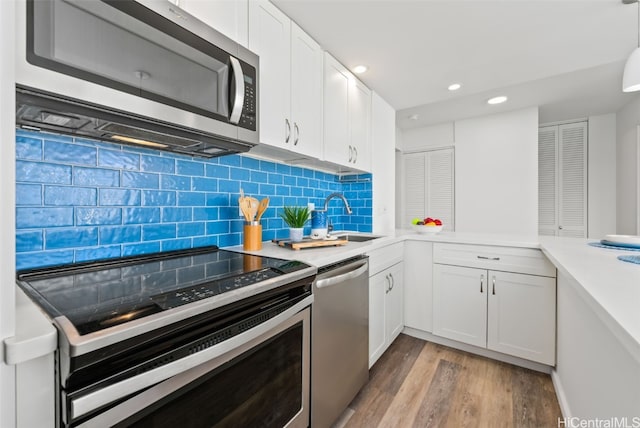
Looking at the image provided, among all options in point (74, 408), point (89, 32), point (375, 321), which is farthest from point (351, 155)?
point (74, 408)

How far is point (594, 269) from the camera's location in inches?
46.6

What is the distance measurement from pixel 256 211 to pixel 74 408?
1157 millimetres

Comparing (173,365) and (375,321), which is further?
(375,321)

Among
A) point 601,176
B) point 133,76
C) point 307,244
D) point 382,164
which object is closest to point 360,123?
point 382,164

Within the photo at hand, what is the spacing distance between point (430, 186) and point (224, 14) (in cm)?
396

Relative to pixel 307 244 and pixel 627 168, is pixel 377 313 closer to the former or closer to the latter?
pixel 307 244

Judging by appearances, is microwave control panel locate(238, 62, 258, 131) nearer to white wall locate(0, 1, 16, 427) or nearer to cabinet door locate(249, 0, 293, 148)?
cabinet door locate(249, 0, 293, 148)

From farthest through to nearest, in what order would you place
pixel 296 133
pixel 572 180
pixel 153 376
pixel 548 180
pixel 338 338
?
pixel 548 180 < pixel 572 180 < pixel 296 133 < pixel 338 338 < pixel 153 376

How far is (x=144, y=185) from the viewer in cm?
130

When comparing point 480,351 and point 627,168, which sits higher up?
point 627,168

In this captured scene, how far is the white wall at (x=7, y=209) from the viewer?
52 cm

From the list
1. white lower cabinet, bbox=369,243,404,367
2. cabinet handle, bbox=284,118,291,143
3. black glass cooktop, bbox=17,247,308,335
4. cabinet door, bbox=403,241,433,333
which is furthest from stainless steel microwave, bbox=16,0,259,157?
cabinet door, bbox=403,241,433,333

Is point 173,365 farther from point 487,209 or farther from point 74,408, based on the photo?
point 487,209

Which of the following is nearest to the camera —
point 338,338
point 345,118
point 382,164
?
point 338,338
